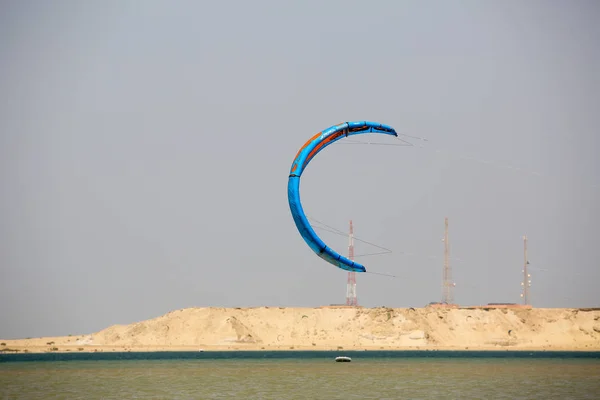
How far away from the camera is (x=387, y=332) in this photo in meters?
188

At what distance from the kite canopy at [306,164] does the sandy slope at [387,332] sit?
432 feet

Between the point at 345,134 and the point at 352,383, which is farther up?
the point at 345,134

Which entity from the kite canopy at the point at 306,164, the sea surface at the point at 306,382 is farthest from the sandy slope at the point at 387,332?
the kite canopy at the point at 306,164

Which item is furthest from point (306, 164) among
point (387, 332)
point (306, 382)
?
point (387, 332)

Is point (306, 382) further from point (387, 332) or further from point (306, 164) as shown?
point (387, 332)

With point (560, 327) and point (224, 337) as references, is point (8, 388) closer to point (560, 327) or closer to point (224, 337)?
point (224, 337)

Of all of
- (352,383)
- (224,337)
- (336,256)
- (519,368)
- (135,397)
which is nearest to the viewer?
(336,256)

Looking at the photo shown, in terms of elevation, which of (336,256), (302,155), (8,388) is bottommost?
(8,388)

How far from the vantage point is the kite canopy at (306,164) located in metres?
53.0

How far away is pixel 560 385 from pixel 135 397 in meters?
35.3

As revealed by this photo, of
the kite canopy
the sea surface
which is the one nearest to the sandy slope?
the sea surface

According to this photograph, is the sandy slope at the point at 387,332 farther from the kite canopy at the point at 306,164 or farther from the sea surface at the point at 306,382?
the kite canopy at the point at 306,164

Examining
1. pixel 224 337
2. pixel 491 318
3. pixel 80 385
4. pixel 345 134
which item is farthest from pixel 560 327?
pixel 345 134

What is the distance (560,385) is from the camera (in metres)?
75.5
